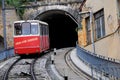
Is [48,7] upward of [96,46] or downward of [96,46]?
upward

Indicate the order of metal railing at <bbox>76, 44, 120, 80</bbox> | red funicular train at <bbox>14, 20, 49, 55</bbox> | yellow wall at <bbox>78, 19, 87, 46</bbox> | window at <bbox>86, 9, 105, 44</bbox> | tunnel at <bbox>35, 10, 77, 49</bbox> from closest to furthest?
metal railing at <bbox>76, 44, 120, 80</bbox>
window at <bbox>86, 9, 105, 44</bbox>
red funicular train at <bbox>14, 20, 49, 55</bbox>
yellow wall at <bbox>78, 19, 87, 46</bbox>
tunnel at <bbox>35, 10, 77, 49</bbox>

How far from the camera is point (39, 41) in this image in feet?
97.6

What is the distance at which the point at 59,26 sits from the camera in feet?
185

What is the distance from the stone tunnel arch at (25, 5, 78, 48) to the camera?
46.3 metres

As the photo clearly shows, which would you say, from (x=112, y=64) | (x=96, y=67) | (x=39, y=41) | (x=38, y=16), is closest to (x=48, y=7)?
(x=38, y=16)

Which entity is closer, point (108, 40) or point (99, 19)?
point (108, 40)

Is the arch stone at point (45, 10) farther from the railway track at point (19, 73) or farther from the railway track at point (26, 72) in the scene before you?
the railway track at point (19, 73)

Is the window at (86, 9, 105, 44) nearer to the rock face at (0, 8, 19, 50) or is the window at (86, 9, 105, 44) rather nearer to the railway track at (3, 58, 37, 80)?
the railway track at (3, 58, 37, 80)

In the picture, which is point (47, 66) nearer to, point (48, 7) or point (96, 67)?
point (96, 67)

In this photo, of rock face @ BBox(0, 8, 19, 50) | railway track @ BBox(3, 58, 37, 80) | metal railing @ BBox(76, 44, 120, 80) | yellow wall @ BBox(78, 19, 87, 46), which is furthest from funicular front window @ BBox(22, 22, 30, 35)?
rock face @ BBox(0, 8, 19, 50)

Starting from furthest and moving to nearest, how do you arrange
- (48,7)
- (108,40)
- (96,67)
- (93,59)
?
(48,7) < (108,40) < (93,59) < (96,67)

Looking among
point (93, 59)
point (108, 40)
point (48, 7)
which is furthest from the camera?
point (48, 7)

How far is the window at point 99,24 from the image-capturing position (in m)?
28.5

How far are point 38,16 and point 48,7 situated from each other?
65.6 inches
